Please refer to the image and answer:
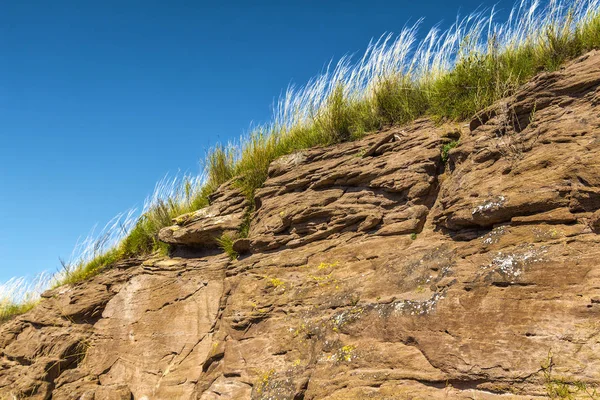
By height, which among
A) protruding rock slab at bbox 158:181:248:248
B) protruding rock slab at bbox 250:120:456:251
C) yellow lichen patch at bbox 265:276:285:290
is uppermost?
protruding rock slab at bbox 158:181:248:248

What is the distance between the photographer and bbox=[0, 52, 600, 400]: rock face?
189 inches

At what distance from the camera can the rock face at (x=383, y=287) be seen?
15.8ft

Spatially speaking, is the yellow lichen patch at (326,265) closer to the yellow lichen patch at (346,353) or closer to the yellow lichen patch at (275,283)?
the yellow lichen patch at (275,283)

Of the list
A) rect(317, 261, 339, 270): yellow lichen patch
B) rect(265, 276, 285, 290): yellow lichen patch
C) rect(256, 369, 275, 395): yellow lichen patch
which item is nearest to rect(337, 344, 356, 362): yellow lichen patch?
rect(256, 369, 275, 395): yellow lichen patch

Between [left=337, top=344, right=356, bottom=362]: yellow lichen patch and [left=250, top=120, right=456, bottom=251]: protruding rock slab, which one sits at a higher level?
[left=250, top=120, right=456, bottom=251]: protruding rock slab

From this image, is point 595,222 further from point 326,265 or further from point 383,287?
point 326,265

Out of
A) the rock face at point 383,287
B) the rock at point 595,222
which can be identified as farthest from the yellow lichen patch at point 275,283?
the rock at point 595,222

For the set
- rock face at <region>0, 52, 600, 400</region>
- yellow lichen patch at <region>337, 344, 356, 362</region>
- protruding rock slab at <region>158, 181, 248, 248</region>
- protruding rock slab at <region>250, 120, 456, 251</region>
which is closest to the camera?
rock face at <region>0, 52, 600, 400</region>

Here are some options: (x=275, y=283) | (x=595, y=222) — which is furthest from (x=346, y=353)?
(x=595, y=222)

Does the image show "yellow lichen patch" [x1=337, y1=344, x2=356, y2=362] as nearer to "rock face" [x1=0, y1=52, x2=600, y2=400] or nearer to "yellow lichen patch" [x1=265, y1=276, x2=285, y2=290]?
"rock face" [x1=0, y1=52, x2=600, y2=400]

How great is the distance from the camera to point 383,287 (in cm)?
624

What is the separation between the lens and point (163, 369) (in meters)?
8.05

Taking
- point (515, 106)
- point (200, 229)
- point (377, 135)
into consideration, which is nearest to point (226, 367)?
point (200, 229)

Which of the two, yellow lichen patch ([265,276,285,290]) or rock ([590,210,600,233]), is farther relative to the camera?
yellow lichen patch ([265,276,285,290])
